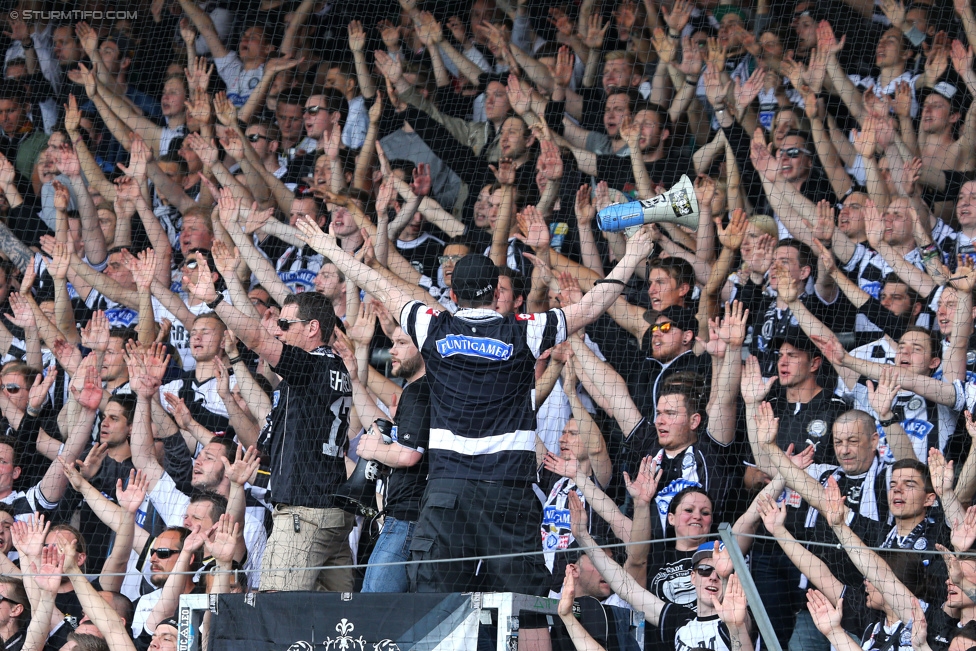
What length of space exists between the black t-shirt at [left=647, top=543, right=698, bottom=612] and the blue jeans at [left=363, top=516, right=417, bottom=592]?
1187 millimetres

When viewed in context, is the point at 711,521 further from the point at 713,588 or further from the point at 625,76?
the point at 625,76

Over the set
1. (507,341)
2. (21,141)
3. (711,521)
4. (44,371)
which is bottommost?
(711,521)

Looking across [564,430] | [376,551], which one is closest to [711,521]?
[564,430]

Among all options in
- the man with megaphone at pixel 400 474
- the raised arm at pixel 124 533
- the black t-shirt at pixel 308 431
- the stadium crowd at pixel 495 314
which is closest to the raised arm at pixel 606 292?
the stadium crowd at pixel 495 314

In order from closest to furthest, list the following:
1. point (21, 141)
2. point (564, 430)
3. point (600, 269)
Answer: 1. point (564, 430)
2. point (600, 269)
3. point (21, 141)

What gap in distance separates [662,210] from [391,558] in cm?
166

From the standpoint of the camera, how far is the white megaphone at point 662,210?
14.8ft

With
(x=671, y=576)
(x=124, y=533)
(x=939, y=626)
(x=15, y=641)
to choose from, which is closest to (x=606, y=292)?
(x=671, y=576)

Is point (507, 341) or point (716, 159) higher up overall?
point (716, 159)

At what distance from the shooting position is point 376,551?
4.57 meters

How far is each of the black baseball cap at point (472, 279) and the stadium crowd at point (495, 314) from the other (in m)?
0.02

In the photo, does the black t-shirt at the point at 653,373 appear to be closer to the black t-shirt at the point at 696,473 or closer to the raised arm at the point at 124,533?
the black t-shirt at the point at 696,473

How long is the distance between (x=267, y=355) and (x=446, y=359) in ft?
3.48

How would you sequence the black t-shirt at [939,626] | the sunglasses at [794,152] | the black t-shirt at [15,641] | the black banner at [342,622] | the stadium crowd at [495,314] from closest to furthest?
1. the black banner at [342,622]
2. the black t-shirt at [939,626]
3. the stadium crowd at [495,314]
4. the black t-shirt at [15,641]
5. the sunglasses at [794,152]
